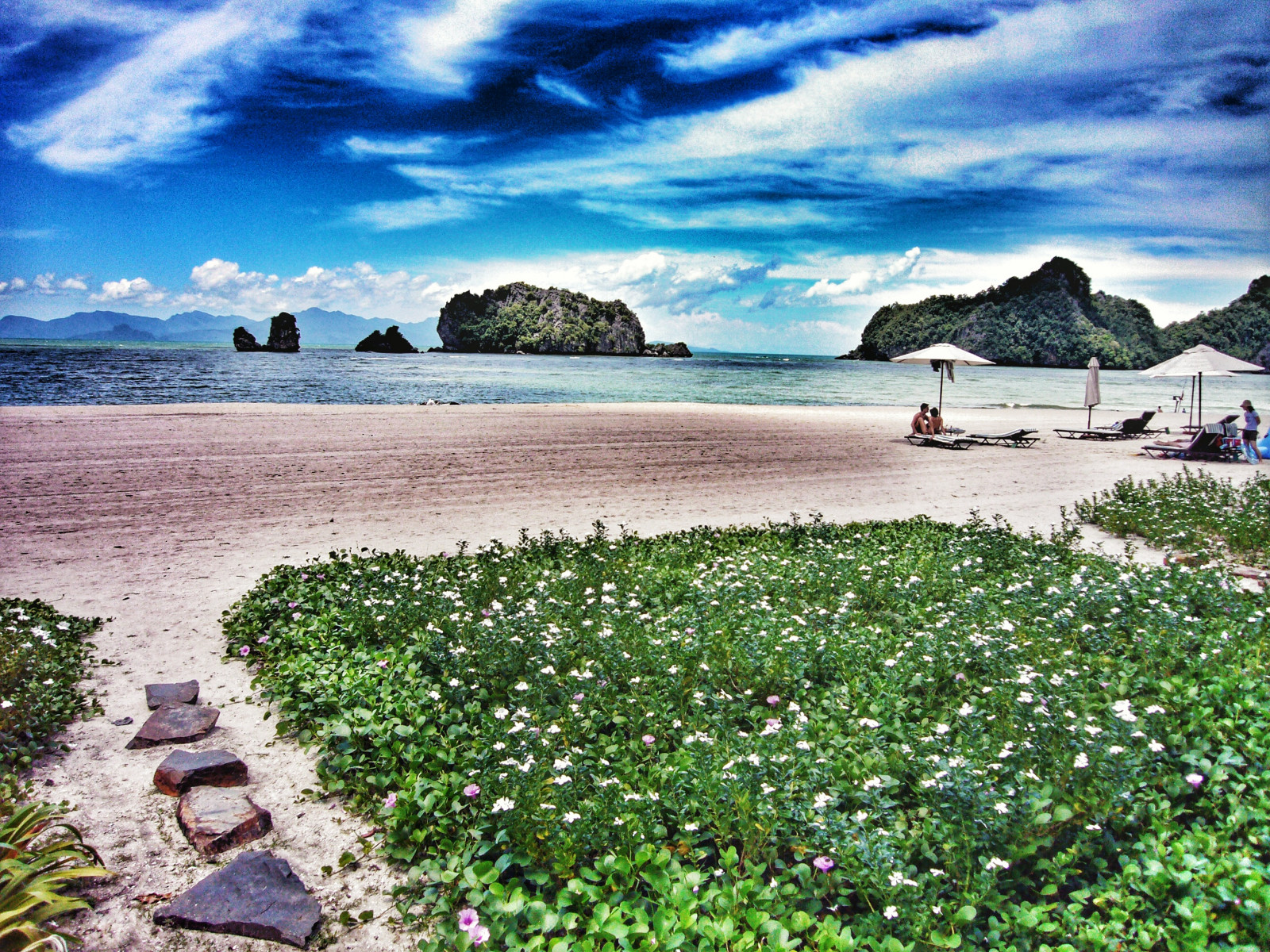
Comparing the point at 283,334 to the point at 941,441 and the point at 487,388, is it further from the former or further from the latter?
the point at 941,441

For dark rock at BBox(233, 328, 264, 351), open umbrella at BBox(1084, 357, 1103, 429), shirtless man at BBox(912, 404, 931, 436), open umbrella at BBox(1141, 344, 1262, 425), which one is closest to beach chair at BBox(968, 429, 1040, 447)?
shirtless man at BBox(912, 404, 931, 436)

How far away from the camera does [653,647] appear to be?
5.07 meters

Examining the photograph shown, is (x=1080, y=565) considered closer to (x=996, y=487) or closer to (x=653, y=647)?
(x=653, y=647)

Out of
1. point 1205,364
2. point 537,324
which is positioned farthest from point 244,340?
point 1205,364

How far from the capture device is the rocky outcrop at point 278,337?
11488 cm

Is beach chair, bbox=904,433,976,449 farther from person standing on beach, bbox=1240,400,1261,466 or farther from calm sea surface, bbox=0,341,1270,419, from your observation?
calm sea surface, bbox=0,341,1270,419

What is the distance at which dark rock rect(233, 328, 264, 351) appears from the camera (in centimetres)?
11431

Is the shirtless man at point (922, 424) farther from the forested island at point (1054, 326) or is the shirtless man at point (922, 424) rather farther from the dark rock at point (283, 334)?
the dark rock at point (283, 334)

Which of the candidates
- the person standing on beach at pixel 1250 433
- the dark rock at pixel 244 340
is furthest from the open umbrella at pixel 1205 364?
the dark rock at pixel 244 340

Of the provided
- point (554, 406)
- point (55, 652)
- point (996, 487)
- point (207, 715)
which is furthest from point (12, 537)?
point (554, 406)

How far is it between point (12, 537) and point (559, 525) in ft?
22.3

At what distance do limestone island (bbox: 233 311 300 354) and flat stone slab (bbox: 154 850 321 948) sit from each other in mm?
124369

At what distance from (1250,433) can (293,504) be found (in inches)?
849

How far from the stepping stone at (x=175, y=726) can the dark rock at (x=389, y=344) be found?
14440 cm
